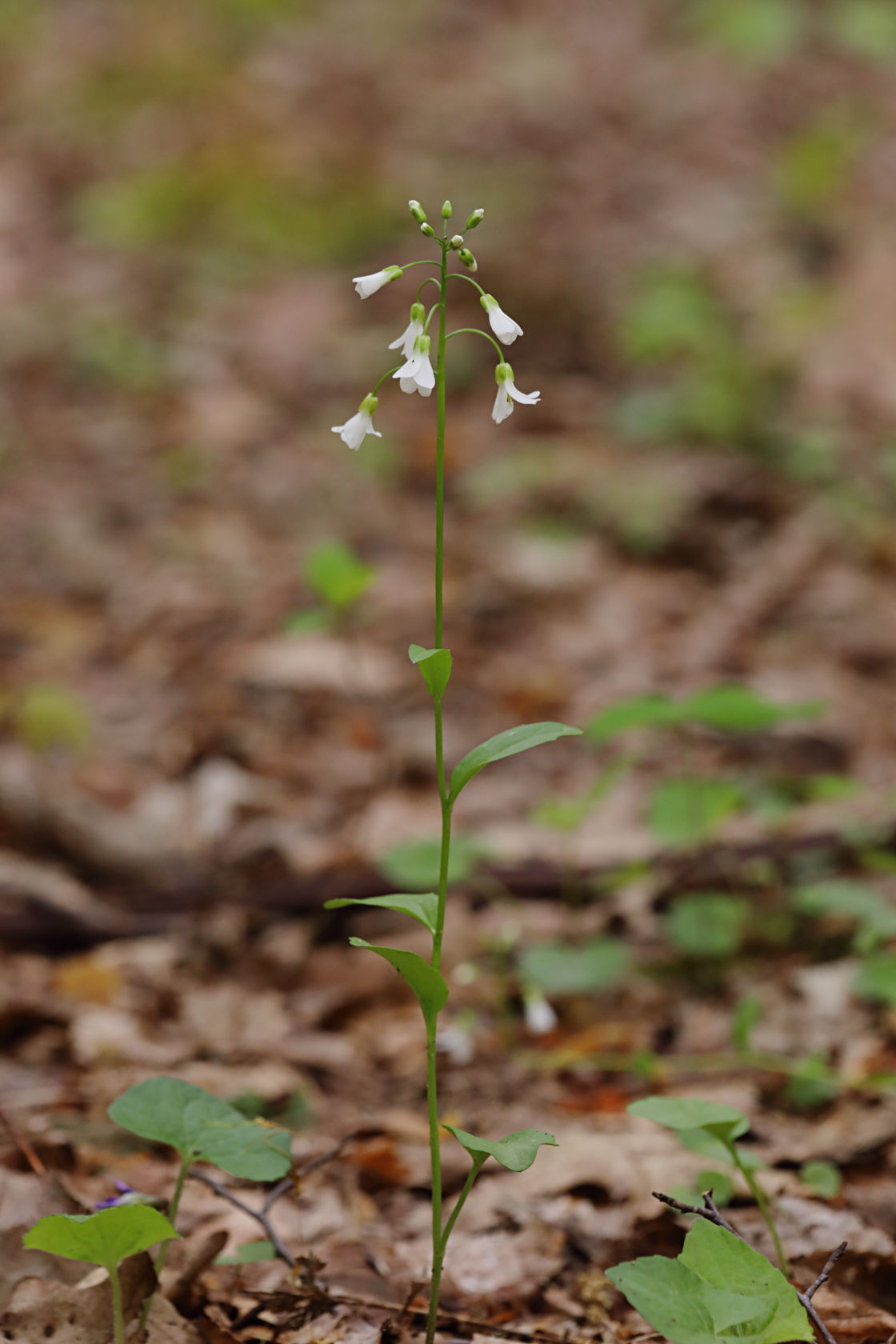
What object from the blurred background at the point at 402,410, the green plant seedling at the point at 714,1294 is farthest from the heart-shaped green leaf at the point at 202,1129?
the blurred background at the point at 402,410

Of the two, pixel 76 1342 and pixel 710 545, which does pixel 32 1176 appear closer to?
pixel 76 1342

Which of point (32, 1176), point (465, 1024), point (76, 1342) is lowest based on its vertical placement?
point (76, 1342)

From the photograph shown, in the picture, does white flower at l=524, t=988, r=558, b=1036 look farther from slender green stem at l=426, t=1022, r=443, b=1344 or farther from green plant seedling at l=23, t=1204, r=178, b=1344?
green plant seedling at l=23, t=1204, r=178, b=1344

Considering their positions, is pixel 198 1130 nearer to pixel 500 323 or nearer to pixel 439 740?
pixel 439 740

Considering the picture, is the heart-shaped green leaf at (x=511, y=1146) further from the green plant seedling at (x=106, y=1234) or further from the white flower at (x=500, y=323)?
the white flower at (x=500, y=323)

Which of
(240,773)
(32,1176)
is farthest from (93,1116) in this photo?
(240,773)

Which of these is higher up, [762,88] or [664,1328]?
[762,88]
